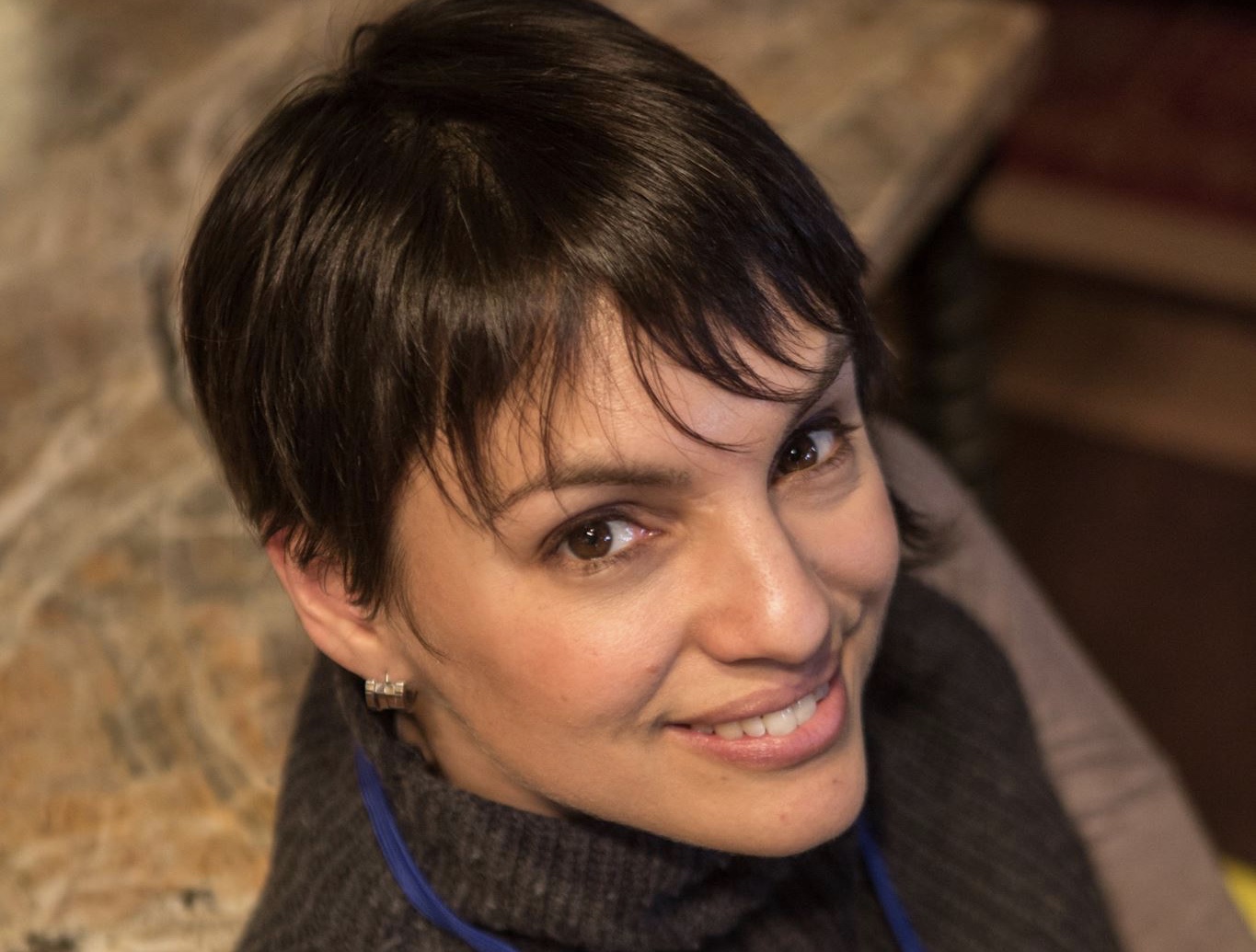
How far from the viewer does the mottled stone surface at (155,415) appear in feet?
3.45

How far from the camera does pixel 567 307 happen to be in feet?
2.44

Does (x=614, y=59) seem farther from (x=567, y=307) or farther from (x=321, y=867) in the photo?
(x=321, y=867)

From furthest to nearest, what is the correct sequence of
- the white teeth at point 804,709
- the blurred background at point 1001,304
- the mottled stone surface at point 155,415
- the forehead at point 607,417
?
the blurred background at point 1001,304
the mottled stone surface at point 155,415
the white teeth at point 804,709
the forehead at point 607,417

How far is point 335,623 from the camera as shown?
0.90 m

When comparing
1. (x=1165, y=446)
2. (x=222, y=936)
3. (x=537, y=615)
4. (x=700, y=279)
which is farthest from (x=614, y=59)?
(x=1165, y=446)

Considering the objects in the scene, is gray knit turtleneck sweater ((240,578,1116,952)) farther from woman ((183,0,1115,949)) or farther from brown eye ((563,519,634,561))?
brown eye ((563,519,634,561))

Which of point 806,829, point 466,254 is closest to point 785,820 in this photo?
point 806,829

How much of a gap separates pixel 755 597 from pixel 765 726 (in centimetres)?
10

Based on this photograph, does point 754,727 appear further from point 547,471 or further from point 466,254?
point 466,254

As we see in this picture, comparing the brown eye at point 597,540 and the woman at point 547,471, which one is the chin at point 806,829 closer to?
the woman at point 547,471

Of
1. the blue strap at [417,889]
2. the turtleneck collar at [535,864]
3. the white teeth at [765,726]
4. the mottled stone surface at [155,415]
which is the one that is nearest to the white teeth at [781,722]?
the white teeth at [765,726]

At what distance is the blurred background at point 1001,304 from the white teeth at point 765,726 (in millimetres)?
401

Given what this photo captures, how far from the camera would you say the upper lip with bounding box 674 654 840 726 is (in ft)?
2.70

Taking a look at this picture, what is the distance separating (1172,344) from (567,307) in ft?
8.49
